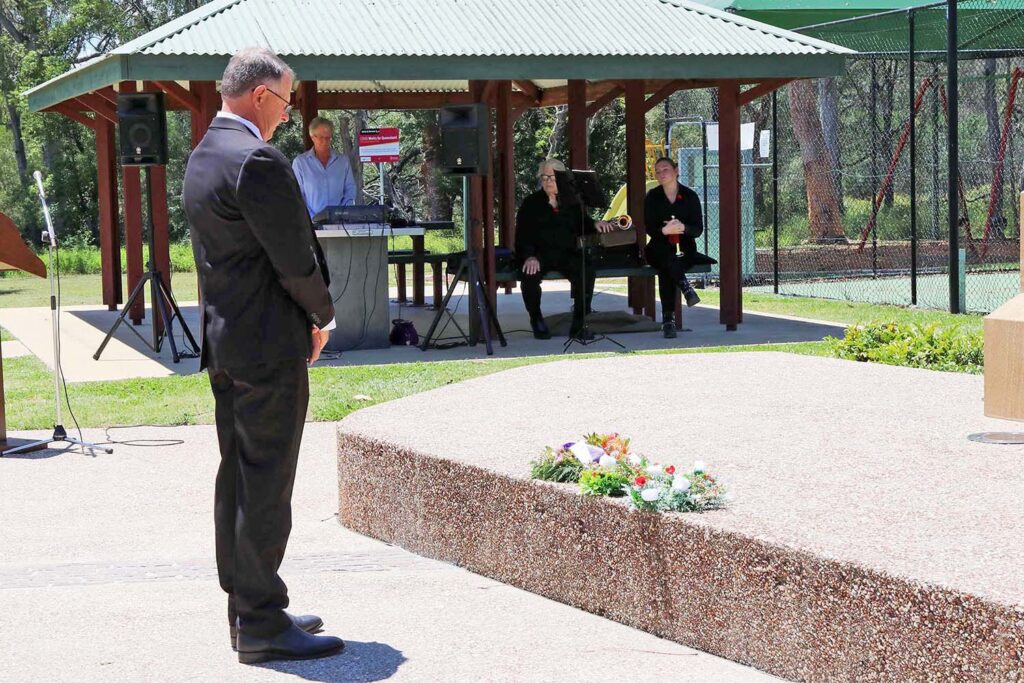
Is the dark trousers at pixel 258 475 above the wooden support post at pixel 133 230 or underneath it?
underneath

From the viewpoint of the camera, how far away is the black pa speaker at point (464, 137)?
12.7m

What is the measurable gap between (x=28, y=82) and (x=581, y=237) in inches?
990

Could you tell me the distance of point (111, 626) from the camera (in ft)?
16.7

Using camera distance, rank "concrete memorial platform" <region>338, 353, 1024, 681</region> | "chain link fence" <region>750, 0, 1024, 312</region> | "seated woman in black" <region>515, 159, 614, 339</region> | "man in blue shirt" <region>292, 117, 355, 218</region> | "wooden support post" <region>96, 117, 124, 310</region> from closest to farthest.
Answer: "concrete memorial platform" <region>338, 353, 1024, 681</region>
"man in blue shirt" <region>292, 117, 355, 218</region>
"seated woman in black" <region>515, 159, 614, 339</region>
"wooden support post" <region>96, 117, 124, 310</region>
"chain link fence" <region>750, 0, 1024, 312</region>

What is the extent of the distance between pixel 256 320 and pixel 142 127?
8941 mm

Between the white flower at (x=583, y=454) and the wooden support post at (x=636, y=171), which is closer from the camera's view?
the white flower at (x=583, y=454)

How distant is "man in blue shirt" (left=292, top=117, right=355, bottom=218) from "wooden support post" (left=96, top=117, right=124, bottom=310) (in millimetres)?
5484

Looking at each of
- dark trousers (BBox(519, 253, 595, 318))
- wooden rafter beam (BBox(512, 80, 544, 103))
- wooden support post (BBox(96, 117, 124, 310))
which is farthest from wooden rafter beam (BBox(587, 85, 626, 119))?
wooden support post (BBox(96, 117, 124, 310))

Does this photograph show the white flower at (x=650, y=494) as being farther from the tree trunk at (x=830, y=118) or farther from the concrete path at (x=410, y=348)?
the tree trunk at (x=830, y=118)

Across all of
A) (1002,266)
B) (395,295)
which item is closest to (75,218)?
(395,295)

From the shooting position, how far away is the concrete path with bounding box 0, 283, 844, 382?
12680mm

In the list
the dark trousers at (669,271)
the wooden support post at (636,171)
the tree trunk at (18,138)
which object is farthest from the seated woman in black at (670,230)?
the tree trunk at (18,138)

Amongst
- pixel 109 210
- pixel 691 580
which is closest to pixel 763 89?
pixel 109 210

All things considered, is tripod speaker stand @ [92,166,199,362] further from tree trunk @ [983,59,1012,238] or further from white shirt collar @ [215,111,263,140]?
tree trunk @ [983,59,1012,238]
